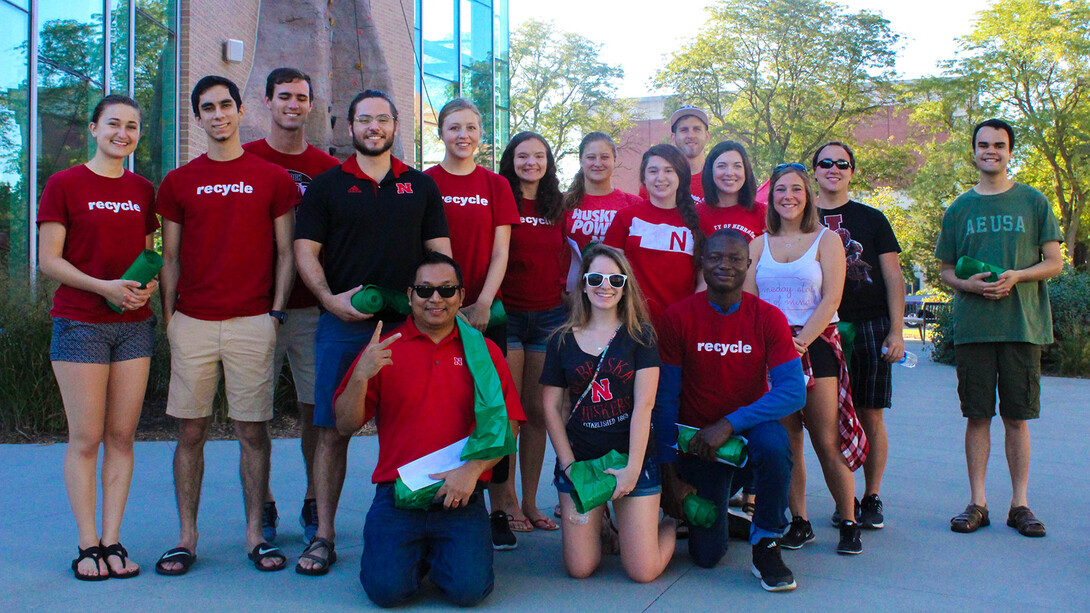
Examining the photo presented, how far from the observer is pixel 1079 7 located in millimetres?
23469

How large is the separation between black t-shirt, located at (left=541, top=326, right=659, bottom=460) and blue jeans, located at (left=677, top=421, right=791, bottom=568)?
357 millimetres

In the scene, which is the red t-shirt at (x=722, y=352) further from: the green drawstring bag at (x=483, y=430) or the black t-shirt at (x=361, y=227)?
the black t-shirt at (x=361, y=227)

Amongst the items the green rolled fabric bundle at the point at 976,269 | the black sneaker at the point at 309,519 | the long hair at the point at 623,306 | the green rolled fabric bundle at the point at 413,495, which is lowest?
the black sneaker at the point at 309,519

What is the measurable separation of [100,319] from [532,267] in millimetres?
2117

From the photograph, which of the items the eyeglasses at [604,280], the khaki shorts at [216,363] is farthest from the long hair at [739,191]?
the khaki shorts at [216,363]

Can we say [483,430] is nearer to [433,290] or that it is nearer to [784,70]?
[433,290]

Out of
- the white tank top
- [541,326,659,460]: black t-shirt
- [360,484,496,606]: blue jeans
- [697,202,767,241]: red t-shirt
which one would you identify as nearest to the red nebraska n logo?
[541,326,659,460]: black t-shirt

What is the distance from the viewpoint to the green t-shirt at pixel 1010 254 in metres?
5.03

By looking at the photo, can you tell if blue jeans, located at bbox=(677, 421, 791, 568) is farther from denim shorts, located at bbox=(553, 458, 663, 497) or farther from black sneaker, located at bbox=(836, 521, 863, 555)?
black sneaker, located at bbox=(836, 521, 863, 555)

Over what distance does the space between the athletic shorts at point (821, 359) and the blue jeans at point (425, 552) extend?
186cm

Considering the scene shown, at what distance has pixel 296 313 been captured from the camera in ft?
15.1

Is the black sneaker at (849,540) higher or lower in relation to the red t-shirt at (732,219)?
lower

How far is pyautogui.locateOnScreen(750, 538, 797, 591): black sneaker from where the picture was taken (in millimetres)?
3873

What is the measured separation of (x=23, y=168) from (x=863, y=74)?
1109 inches
